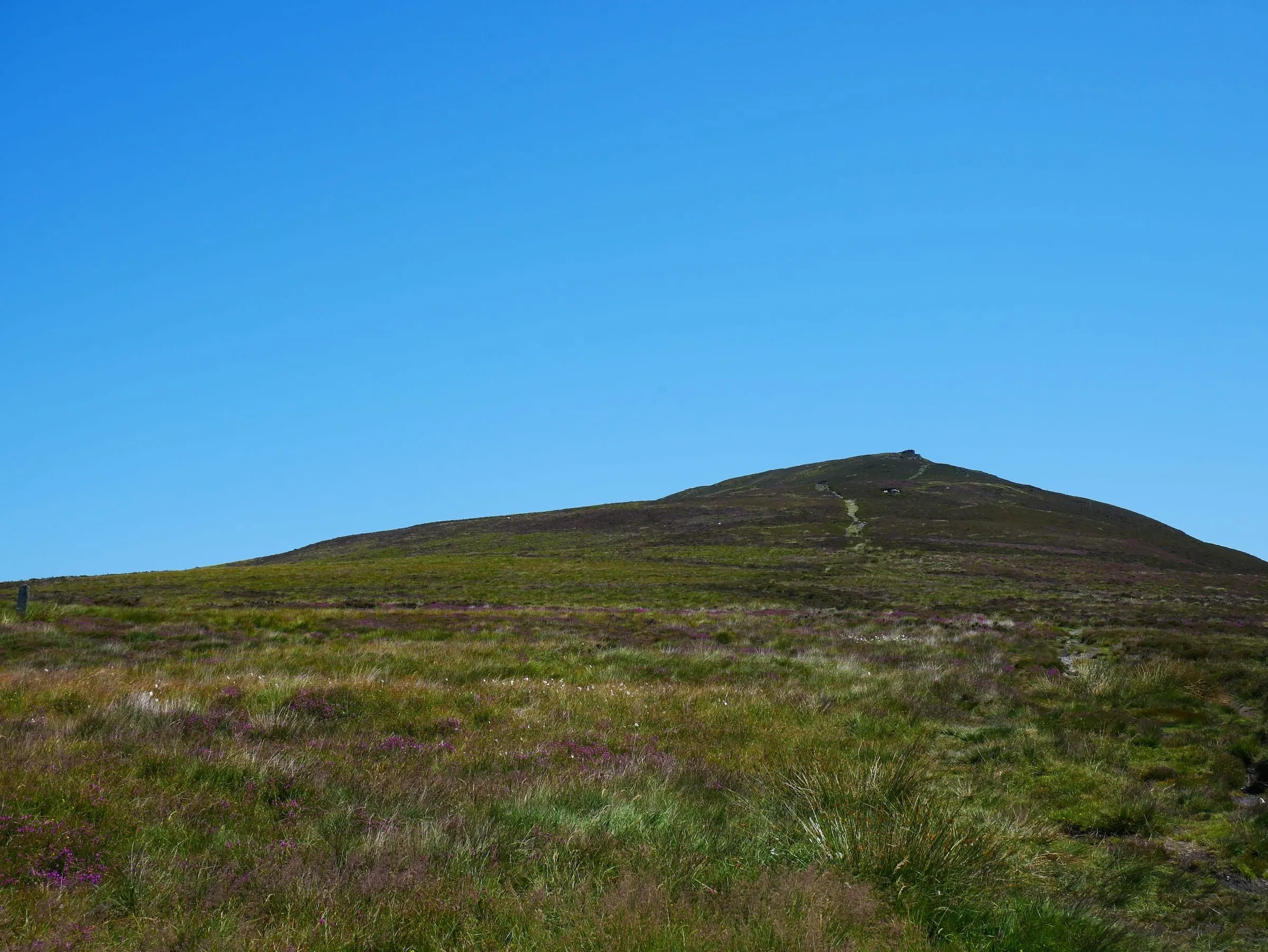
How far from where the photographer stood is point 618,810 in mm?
6613

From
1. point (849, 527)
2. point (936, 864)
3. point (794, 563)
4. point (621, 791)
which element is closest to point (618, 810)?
point (621, 791)

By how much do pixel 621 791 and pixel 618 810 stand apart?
0.76 m

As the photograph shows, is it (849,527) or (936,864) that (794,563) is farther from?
(936,864)

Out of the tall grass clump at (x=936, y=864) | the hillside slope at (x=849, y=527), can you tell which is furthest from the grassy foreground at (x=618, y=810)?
the hillside slope at (x=849, y=527)

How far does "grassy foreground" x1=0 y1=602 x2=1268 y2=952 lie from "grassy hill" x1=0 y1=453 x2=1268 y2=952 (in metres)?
0.03

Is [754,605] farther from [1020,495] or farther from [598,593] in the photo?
[1020,495]

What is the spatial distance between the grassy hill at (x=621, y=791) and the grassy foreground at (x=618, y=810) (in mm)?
31

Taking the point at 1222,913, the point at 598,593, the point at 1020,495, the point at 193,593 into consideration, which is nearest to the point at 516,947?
the point at 1222,913

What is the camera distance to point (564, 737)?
9656 millimetres

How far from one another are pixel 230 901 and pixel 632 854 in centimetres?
239

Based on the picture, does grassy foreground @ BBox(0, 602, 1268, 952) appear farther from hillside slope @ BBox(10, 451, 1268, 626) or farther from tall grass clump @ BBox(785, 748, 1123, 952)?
hillside slope @ BBox(10, 451, 1268, 626)

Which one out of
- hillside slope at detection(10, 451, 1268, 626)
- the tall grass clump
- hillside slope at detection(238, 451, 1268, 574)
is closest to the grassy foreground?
the tall grass clump

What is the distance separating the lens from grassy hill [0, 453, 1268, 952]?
15.1 ft

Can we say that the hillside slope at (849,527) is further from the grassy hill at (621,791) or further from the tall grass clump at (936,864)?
the tall grass clump at (936,864)
